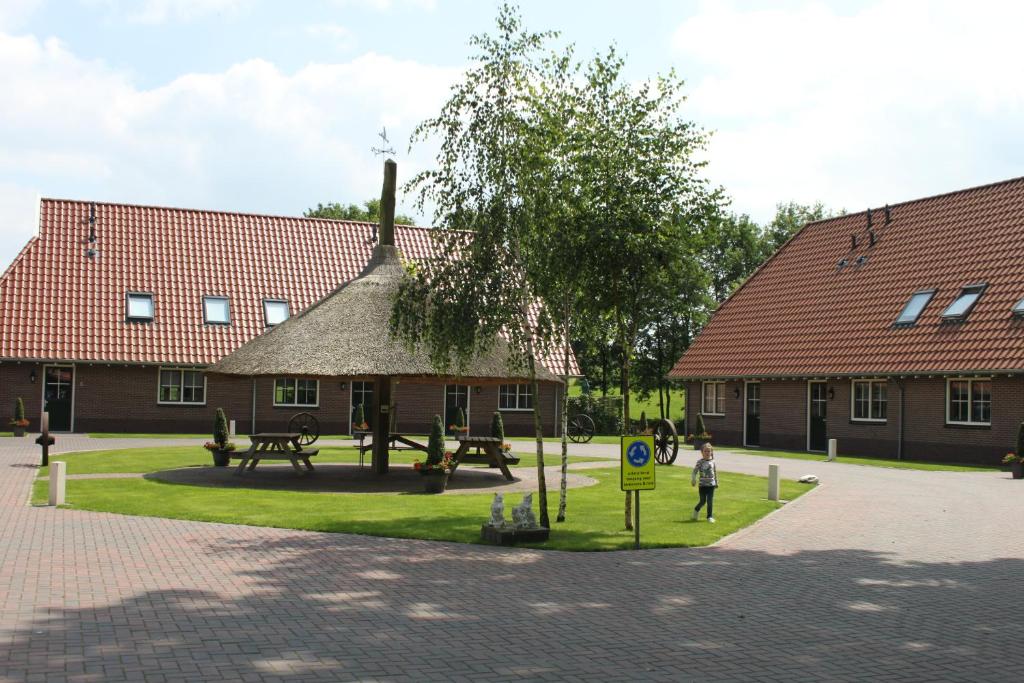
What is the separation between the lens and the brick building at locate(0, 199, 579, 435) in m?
33.1

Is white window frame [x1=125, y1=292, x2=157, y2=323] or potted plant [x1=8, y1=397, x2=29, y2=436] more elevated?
white window frame [x1=125, y1=292, x2=157, y2=323]

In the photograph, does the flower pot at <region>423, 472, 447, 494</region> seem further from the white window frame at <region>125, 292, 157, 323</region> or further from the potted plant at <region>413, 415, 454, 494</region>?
the white window frame at <region>125, 292, 157, 323</region>

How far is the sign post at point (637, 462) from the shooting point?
13172mm

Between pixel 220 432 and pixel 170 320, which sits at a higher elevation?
pixel 170 320

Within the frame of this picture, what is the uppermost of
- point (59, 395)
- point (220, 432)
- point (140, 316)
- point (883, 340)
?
point (140, 316)

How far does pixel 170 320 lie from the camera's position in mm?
34969

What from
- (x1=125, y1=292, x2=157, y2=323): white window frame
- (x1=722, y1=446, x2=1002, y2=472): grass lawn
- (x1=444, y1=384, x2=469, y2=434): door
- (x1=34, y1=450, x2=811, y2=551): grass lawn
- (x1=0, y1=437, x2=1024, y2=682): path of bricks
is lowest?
(x1=0, y1=437, x2=1024, y2=682): path of bricks

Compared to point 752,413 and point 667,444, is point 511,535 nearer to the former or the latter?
point 667,444

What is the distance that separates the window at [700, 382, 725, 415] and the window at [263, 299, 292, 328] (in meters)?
15.9

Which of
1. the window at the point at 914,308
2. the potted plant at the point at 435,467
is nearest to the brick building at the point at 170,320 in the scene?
the window at the point at 914,308

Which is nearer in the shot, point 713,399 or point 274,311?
point 274,311

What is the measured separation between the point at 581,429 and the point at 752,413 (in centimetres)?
615

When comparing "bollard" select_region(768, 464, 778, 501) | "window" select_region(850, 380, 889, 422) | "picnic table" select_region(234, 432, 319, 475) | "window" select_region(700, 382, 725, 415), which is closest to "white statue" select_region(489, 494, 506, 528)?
"bollard" select_region(768, 464, 778, 501)

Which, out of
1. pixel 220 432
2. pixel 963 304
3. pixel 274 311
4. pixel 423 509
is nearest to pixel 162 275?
pixel 274 311
